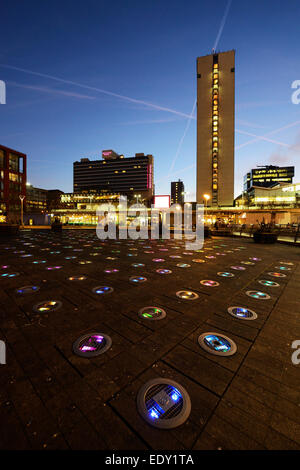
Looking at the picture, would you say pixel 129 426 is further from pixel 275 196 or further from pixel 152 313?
pixel 275 196

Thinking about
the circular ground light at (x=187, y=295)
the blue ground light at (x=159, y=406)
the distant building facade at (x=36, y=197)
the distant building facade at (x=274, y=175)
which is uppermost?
the distant building facade at (x=274, y=175)

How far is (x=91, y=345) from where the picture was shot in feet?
7.59

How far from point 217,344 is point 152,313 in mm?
1109

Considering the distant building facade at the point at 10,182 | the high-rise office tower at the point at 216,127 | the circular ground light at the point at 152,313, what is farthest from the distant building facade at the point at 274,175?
the circular ground light at the point at 152,313

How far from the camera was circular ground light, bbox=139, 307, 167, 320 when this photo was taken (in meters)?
2.99

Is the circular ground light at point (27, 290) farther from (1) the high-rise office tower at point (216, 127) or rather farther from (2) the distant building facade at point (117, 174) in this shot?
(2) the distant building facade at point (117, 174)

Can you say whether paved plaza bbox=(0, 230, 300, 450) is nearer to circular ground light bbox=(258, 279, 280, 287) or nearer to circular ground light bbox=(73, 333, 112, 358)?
circular ground light bbox=(73, 333, 112, 358)

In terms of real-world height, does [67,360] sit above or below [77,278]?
below

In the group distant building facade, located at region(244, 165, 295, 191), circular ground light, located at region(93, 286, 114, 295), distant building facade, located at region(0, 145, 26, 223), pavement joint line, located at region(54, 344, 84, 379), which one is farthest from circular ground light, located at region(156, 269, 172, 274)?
distant building facade, located at region(244, 165, 295, 191)

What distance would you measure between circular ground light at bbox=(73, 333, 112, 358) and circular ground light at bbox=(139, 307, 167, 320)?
751mm

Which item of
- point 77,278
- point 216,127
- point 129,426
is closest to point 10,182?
point 77,278

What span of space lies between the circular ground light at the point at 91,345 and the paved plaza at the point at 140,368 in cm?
7

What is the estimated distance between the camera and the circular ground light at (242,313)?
9.97ft
